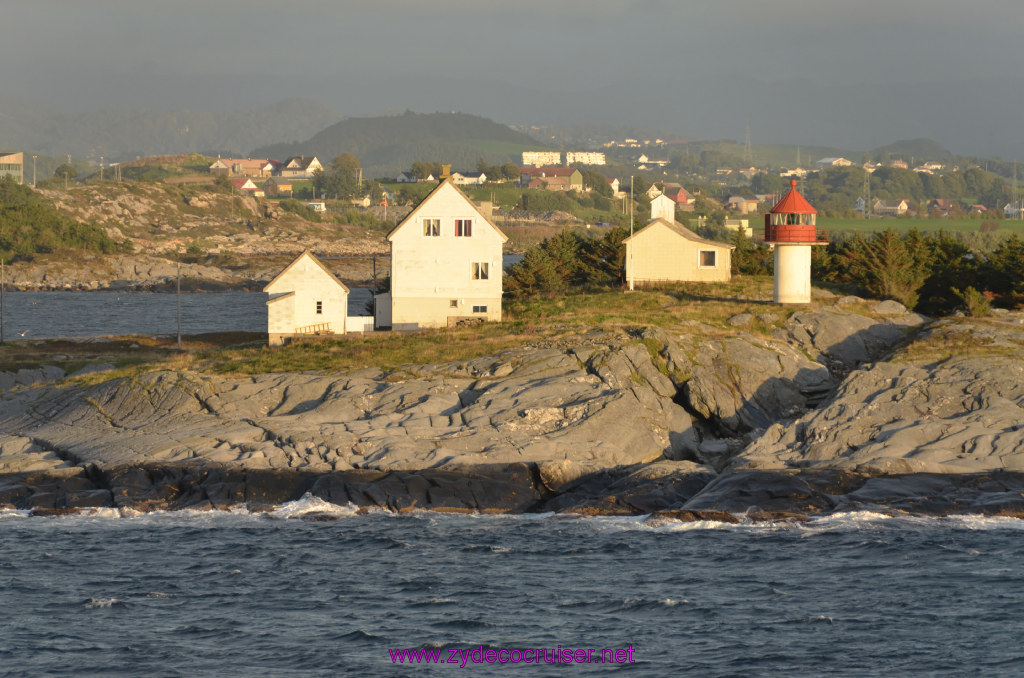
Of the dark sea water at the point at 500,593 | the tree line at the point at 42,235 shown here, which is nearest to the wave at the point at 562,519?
the dark sea water at the point at 500,593

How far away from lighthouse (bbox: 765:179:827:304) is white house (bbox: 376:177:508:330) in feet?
46.0

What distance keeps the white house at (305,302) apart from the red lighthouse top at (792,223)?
22.0m

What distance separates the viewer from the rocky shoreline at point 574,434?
1521 inches

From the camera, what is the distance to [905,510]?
3625cm

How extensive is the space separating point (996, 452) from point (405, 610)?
21.8 metres

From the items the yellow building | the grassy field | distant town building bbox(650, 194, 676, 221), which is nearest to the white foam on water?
the yellow building

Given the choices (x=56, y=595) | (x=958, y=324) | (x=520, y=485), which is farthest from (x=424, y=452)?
(x=958, y=324)

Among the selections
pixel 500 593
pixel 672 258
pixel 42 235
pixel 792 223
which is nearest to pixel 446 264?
pixel 672 258

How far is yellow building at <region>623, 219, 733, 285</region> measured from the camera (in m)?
69.0

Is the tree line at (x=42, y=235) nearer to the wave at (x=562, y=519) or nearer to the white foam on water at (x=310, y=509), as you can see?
the wave at (x=562, y=519)

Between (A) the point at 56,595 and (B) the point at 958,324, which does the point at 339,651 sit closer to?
(A) the point at 56,595

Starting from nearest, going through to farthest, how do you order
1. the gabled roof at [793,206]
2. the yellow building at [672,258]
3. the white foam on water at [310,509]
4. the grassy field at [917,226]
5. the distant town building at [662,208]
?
the white foam on water at [310,509] → the gabled roof at [793,206] → the yellow building at [672,258] → the distant town building at [662,208] → the grassy field at [917,226]

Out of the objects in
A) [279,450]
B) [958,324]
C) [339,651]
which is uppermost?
[958,324]

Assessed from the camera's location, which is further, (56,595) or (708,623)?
(56,595)
